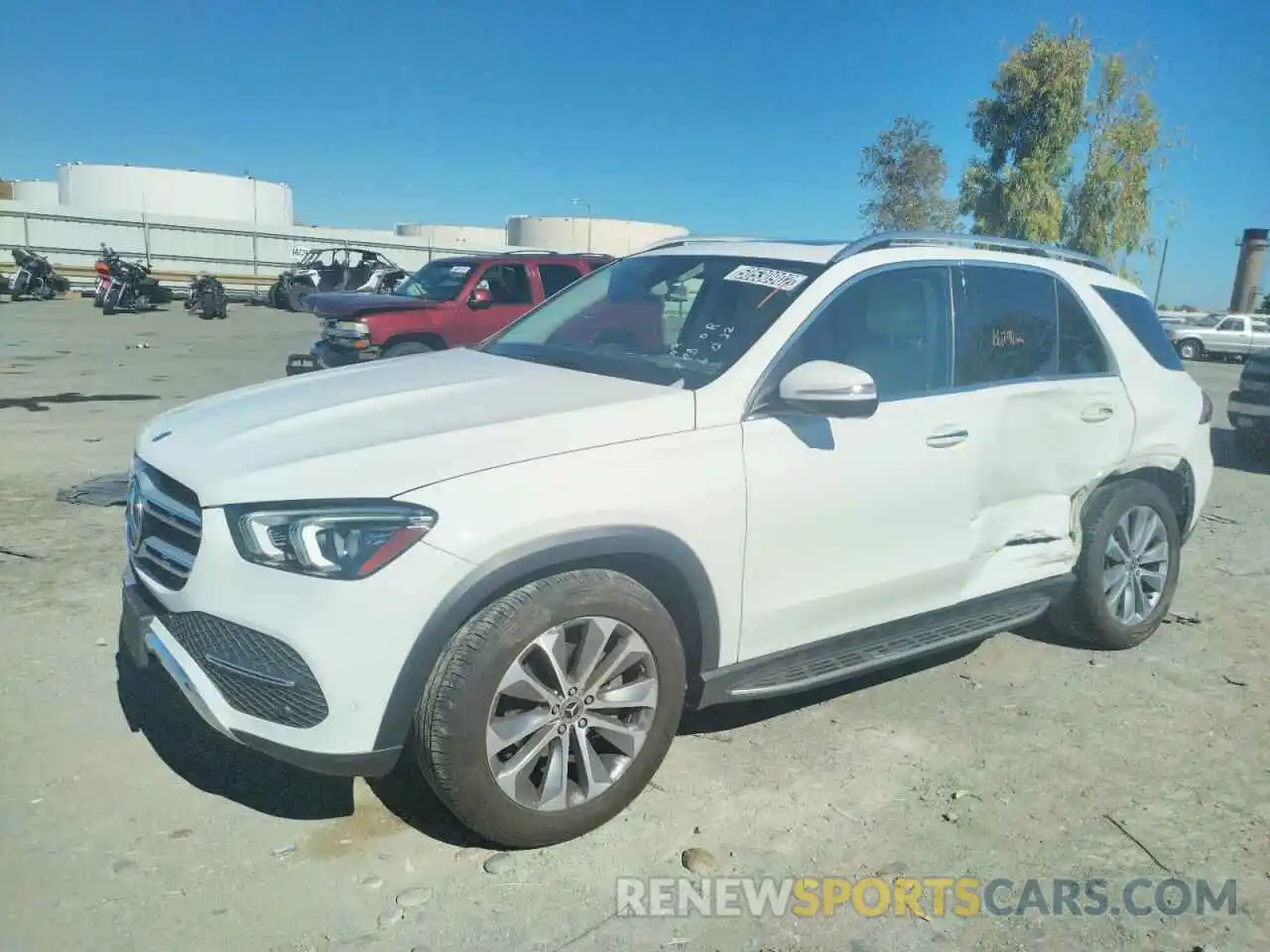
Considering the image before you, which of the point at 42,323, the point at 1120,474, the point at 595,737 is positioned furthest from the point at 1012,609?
the point at 42,323

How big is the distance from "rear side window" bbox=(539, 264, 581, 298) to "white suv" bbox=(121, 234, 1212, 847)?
732 cm

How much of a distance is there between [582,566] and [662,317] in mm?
1370

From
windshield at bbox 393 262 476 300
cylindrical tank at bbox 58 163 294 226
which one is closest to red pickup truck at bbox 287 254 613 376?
windshield at bbox 393 262 476 300

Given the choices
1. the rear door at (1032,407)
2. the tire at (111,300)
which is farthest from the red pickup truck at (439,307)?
the tire at (111,300)

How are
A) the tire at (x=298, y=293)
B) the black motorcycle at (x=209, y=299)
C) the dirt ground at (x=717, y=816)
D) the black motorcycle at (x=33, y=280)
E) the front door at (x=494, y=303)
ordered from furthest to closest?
the tire at (x=298, y=293) → the black motorcycle at (x=33, y=280) → the black motorcycle at (x=209, y=299) → the front door at (x=494, y=303) → the dirt ground at (x=717, y=816)

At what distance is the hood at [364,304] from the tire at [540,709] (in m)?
8.54

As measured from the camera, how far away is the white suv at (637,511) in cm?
255

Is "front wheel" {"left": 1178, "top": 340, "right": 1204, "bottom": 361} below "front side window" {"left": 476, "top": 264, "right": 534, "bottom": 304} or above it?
below

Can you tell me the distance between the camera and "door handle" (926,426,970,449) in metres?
3.55

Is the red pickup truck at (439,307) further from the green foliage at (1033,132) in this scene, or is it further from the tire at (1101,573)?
the green foliage at (1033,132)

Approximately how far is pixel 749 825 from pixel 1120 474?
245cm

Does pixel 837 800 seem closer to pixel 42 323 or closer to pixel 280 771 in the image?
pixel 280 771

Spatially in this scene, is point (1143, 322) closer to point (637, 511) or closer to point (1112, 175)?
point (637, 511)

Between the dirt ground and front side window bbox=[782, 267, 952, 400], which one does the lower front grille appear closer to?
the dirt ground
